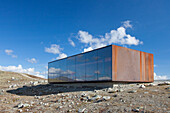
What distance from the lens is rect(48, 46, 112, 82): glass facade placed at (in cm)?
2167

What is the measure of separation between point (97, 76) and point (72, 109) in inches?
422

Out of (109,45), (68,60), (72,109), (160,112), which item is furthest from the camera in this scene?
(68,60)

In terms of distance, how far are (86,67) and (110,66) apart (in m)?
5.17

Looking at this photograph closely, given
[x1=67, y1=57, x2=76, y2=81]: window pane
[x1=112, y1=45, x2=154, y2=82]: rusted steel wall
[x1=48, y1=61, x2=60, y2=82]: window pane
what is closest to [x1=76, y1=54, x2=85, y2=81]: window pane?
[x1=67, y1=57, x2=76, y2=81]: window pane

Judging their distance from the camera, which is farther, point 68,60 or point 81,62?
point 68,60

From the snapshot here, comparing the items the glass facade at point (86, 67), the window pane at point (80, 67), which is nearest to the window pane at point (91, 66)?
the glass facade at point (86, 67)

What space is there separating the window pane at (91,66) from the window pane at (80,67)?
1.02m

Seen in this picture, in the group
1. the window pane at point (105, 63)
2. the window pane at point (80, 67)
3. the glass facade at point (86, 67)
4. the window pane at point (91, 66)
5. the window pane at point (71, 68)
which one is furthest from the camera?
the window pane at point (71, 68)

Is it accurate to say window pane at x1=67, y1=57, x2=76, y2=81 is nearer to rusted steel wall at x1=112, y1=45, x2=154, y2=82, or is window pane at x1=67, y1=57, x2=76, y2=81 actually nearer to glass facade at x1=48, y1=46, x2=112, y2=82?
glass facade at x1=48, y1=46, x2=112, y2=82

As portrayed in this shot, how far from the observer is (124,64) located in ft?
73.5

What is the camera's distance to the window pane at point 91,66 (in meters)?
23.4

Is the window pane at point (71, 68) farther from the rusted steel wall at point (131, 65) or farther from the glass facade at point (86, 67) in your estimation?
the rusted steel wall at point (131, 65)

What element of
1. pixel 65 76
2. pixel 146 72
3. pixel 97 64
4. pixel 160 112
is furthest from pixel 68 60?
pixel 160 112

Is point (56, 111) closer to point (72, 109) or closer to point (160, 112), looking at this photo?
point (72, 109)
